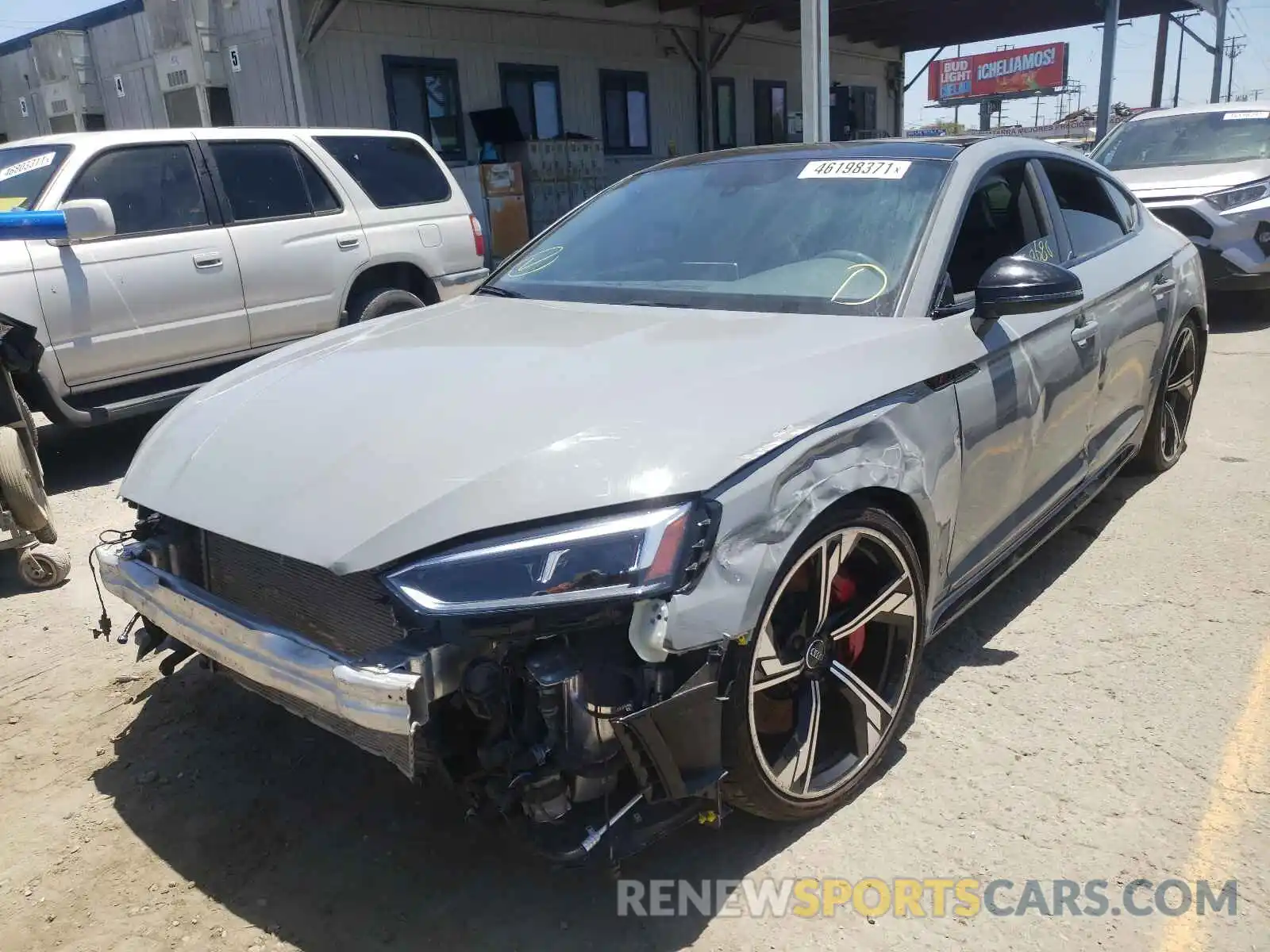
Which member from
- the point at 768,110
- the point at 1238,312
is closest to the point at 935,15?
the point at 768,110

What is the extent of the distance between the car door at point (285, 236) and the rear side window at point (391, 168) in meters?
0.31

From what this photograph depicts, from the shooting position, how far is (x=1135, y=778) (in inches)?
103

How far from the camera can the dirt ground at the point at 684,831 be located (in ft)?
7.14

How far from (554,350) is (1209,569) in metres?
2.91

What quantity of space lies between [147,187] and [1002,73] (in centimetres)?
8684

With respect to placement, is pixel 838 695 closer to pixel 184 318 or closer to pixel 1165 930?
pixel 1165 930

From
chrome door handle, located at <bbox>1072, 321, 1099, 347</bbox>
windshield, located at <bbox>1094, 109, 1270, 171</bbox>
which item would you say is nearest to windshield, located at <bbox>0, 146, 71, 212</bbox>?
chrome door handle, located at <bbox>1072, 321, 1099, 347</bbox>

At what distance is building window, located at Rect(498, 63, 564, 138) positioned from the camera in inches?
580

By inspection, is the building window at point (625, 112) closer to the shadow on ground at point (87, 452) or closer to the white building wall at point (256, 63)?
the white building wall at point (256, 63)

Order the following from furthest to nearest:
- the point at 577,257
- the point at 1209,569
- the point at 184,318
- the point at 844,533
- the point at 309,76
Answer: the point at 309,76 < the point at 184,318 < the point at 1209,569 < the point at 577,257 < the point at 844,533

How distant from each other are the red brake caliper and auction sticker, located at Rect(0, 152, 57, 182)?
5.51 m

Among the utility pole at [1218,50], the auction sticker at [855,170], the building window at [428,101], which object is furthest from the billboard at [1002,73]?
the auction sticker at [855,170]

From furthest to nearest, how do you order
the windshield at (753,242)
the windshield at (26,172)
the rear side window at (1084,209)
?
1. the windshield at (26,172)
2. the rear side window at (1084,209)
3. the windshield at (753,242)

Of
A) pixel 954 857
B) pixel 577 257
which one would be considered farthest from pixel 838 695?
pixel 577 257
